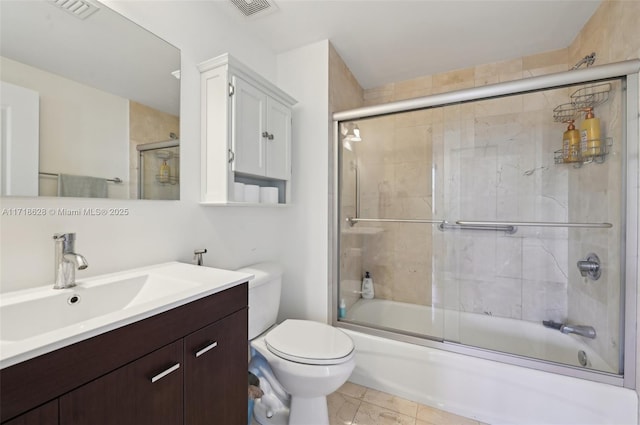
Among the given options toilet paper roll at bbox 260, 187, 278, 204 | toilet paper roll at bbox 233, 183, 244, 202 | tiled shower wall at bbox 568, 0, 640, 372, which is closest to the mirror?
toilet paper roll at bbox 233, 183, 244, 202

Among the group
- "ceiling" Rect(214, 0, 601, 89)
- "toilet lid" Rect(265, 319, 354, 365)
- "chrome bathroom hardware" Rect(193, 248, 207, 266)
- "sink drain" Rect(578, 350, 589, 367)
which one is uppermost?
"ceiling" Rect(214, 0, 601, 89)

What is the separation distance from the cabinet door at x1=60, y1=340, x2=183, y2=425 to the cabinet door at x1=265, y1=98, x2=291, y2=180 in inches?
43.9

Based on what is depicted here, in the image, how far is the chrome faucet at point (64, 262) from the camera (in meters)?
0.85

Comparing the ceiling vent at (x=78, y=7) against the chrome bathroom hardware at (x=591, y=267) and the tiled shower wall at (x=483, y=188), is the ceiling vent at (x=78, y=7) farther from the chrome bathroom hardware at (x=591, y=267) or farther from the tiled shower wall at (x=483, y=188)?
the chrome bathroom hardware at (x=591, y=267)

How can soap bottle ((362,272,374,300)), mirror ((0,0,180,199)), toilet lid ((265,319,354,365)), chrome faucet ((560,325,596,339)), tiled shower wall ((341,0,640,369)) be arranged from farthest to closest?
1. soap bottle ((362,272,374,300))
2. tiled shower wall ((341,0,640,369))
3. chrome faucet ((560,325,596,339))
4. toilet lid ((265,319,354,365))
5. mirror ((0,0,180,199))

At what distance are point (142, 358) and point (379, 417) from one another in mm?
1319

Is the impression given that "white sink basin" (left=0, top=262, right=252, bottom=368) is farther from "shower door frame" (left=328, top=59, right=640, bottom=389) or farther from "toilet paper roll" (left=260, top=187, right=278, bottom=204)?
"shower door frame" (left=328, top=59, right=640, bottom=389)

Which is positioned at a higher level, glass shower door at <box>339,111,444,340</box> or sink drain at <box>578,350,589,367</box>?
glass shower door at <box>339,111,444,340</box>

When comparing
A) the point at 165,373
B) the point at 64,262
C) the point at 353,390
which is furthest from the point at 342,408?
the point at 64,262

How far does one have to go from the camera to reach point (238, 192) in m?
1.46

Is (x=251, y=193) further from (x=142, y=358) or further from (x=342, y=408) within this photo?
(x=342, y=408)

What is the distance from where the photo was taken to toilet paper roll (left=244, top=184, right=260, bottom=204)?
60.4 inches

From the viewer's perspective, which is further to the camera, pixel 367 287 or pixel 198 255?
pixel 367 287

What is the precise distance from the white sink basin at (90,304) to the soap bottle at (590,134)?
196cm
